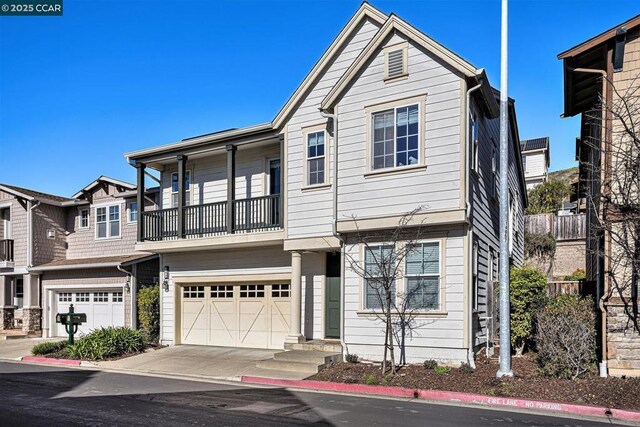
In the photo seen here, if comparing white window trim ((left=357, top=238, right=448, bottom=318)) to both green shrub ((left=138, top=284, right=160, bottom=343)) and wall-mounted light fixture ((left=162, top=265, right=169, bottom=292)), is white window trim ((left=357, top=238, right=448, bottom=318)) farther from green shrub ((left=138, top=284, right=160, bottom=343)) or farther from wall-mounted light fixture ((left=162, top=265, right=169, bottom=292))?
green shrub ((left=138, top=284, right=160, bottom=343))

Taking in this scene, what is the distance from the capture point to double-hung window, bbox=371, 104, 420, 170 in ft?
44.0

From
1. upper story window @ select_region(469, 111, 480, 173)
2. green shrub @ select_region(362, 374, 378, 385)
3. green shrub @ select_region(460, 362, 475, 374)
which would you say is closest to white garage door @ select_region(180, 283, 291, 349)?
green shrub @ select_region(362, 374, 378, 385)

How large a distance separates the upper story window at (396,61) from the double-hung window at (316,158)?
2616 mm

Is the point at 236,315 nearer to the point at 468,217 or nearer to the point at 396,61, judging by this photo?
the point at 468,217

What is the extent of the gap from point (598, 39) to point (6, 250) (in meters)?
25.1

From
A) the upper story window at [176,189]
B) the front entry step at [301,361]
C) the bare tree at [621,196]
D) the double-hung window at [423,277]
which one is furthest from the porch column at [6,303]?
the bare tree at [621,196]

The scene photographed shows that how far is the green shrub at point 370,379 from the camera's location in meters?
11.8

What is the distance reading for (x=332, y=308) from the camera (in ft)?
51.8

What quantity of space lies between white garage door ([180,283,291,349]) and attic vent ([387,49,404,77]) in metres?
7.18

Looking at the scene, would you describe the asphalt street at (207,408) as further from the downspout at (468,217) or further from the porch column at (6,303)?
the porch column at (6,303)

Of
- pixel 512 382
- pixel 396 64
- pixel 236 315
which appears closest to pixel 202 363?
pixel 236 315

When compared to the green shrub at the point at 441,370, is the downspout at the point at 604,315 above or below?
above

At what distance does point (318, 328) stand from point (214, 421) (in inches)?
292

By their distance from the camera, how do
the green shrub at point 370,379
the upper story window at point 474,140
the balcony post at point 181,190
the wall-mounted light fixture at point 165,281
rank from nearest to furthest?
the green shrub at point 370,379 → the upper story window at point 474,140 → the balcony post at point 181,190 → the wall-mounted light fixture at point 165,281
